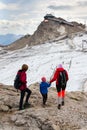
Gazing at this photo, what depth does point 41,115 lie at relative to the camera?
12758 millimetres

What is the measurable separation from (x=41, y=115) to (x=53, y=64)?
52.3 meters

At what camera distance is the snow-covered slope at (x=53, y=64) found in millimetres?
53394

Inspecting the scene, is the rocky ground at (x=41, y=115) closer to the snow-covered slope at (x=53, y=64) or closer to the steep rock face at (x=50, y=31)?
the snow-covered slope at (x=53, y=64)

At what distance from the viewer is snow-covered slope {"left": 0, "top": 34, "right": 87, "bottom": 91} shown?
53.4 metres

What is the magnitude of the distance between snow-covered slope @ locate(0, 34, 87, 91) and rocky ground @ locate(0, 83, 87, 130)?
27530 mm

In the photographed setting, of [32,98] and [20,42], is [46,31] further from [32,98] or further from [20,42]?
[32,98]

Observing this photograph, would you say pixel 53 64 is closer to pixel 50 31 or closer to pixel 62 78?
pixel 62 78

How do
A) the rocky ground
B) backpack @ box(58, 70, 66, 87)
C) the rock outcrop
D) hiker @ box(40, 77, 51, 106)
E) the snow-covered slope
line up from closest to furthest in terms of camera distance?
the rocky ground → backpack @ box(58, 70, 66, 87) → hiker @ box(40, 77, 51, 106) → the snow-covered slope → the rock outcrop

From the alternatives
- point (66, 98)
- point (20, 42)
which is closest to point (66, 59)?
point (66, 98)

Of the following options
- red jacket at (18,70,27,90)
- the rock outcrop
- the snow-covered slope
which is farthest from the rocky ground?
the rock outcrop

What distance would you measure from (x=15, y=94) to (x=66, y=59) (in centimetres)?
5329

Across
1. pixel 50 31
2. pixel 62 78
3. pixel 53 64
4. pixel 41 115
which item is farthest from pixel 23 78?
pixel 50 31

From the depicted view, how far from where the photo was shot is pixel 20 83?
13586 millimetres

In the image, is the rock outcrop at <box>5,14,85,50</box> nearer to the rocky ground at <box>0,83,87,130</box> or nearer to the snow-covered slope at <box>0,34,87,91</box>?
the snow-covered slope at <box>0,34,87,91</box>
